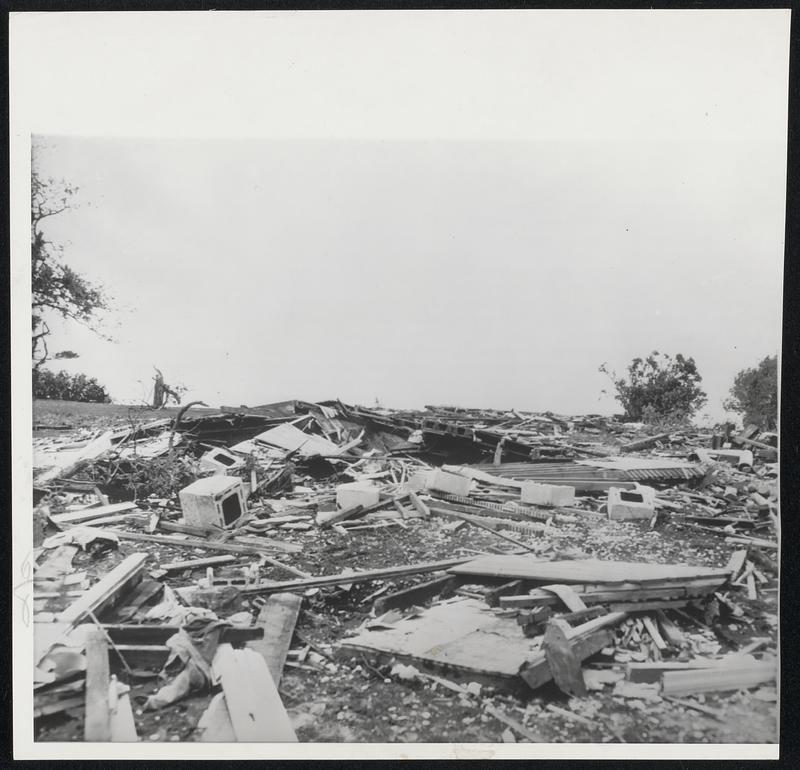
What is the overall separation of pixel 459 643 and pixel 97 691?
1.77 metres

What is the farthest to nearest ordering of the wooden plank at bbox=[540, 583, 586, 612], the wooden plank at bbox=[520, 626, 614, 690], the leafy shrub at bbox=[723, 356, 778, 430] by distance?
the leafy shrub at bbox=[723, 356, 778, 430], the wooden plank at bbox=[540, 583, 586, 612], the wooden plank at bbox=[520, 626, 614, 690]

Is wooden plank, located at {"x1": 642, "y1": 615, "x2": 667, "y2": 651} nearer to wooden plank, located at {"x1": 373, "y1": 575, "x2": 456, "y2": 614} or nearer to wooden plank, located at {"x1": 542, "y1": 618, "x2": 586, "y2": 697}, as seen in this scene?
wooden plank, located at {"x1": 542, "y1": 618, "x2": 586, "y2": 697}

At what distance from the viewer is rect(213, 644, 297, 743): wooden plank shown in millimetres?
2924

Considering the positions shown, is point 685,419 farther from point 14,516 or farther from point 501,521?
point 14,516

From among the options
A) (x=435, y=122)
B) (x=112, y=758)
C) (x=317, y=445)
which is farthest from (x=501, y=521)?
(x=112, y=758)

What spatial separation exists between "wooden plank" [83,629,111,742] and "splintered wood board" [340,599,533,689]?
3.80ft

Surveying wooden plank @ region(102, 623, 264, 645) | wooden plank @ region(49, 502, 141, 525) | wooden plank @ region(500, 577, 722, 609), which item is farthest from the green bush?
wooden plank @ region(500, 577, 722, 609)

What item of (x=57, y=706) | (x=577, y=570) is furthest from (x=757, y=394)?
(x=57, y=706)

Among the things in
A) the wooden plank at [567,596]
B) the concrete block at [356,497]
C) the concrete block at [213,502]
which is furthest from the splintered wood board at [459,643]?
the concrete block at [213,502]

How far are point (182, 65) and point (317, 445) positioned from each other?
2.02 meters

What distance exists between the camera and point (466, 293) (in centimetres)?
314

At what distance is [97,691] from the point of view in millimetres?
2936

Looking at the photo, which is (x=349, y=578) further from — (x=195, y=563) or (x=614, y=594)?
(x=614, y=594)

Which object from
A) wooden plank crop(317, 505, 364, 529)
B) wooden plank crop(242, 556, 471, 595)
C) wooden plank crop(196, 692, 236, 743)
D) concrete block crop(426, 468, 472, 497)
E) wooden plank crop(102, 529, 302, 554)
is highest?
concrete block crop(426, 468, 472, 497)
